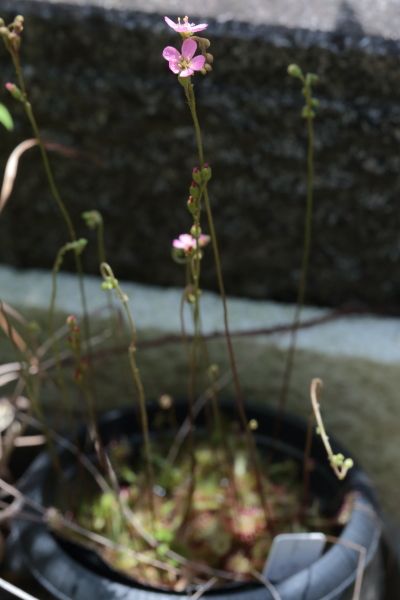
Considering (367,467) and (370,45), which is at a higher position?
(370,45)

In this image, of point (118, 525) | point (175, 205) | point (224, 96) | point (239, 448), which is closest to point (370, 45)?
point (224, 96)

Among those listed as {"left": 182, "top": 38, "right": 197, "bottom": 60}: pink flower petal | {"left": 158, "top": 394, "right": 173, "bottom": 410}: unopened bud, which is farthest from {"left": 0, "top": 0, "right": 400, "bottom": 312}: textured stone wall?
{"left": 182, "top": 38, "right": 197, "bottom": 60}: pink flower petal

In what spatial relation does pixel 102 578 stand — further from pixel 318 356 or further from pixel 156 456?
pixel 318 356

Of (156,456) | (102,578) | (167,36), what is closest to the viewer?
(102,578)

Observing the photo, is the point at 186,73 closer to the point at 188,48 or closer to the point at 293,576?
the point at 188,48

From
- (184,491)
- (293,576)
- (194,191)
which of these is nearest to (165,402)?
(184,491)

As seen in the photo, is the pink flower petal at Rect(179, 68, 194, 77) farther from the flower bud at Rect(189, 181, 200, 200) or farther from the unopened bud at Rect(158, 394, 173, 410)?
the unopened bud at Rect(158, 394, 173, 410)

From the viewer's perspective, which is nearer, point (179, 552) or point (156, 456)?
point (179, 552)

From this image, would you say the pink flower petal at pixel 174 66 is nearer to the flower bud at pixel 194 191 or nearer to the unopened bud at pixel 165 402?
the flower bud at pixel 194 191

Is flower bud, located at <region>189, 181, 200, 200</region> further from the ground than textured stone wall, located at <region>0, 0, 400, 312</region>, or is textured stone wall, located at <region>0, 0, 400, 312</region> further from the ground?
textured stone wall, located at <region>0, 0, 400, 312</region>
